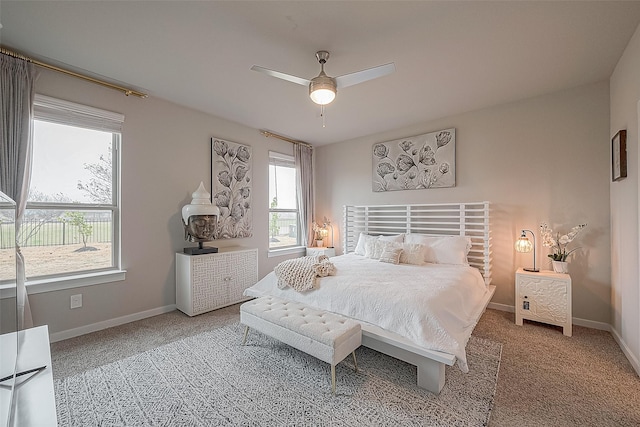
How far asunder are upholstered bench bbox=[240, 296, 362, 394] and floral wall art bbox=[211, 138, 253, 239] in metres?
1.87

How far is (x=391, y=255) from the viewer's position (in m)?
3.40

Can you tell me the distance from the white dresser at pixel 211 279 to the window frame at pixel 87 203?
661 mm

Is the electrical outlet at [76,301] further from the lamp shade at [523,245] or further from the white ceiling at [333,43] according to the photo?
the lamp shade at [523,245]

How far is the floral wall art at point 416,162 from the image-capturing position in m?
3.92

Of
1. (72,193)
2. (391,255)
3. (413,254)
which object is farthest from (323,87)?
(72,193)

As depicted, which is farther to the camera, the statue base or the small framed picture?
the statue base

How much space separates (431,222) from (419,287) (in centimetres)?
200

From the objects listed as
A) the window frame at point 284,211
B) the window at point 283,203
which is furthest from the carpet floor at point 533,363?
the window at point 283,203

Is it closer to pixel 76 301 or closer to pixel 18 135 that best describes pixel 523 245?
pixel 76 301

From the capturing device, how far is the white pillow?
11.0ft

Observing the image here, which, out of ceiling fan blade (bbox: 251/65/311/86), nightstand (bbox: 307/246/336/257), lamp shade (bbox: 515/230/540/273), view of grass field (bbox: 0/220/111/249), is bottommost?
nightstand (bbox: 307/246/336/257)

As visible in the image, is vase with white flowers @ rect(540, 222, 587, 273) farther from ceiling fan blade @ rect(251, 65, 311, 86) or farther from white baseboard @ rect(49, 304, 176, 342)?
white baseboard @ rect(49, 304, 176, 342)

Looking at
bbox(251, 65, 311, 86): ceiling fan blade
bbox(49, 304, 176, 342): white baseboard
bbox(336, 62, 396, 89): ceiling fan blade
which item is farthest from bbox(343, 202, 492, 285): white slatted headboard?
bbox(49, 304, 176, 342): white baseboard

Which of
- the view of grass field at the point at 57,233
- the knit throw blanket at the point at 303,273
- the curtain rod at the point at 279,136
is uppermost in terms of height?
the curtain rod at the point at 279,136
